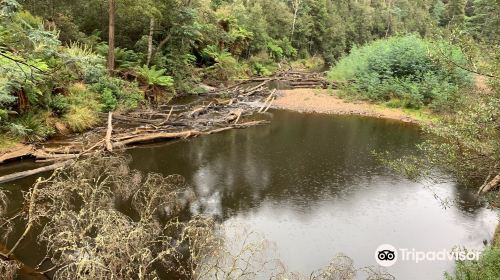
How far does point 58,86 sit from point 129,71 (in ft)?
18.2

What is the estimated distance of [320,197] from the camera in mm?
11688

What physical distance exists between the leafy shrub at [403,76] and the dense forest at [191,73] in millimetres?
83

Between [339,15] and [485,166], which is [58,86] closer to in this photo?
[485,166]

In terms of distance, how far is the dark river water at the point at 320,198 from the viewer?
367 inches

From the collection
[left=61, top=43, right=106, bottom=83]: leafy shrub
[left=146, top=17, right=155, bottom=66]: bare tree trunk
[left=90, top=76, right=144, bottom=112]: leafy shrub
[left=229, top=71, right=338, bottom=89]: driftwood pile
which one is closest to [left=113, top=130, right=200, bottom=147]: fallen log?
[left=90, top=76, right=144, bottom=112]: leafy shrub

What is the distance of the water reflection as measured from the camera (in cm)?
941

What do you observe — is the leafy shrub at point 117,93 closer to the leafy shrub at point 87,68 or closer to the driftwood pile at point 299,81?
the leafy shrub at point 87,68

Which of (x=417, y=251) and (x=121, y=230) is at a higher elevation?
(x=121, y=230)

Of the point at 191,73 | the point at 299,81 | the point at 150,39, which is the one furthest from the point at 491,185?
the point at 299,81

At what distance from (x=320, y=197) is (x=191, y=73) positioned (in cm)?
1814

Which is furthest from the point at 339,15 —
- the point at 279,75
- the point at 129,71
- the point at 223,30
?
the point at 129,71

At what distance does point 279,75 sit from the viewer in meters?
36.4

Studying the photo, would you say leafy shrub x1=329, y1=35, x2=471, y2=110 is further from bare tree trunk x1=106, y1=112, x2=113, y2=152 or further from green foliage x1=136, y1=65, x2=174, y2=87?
bare tree trunk x1=106, y1=112, x2=113, y2=152

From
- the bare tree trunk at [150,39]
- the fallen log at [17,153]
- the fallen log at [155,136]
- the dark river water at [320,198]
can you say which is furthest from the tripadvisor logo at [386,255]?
the bare tree trunk at [150,39]
